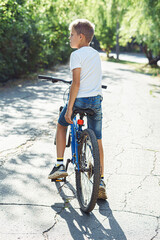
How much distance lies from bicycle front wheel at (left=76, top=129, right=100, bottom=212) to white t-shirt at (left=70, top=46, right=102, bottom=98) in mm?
402

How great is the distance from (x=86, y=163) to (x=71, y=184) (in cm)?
63

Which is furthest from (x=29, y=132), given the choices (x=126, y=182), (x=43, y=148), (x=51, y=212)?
(x=51, y=212)

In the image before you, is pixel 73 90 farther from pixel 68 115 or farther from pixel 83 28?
pixel 83 28

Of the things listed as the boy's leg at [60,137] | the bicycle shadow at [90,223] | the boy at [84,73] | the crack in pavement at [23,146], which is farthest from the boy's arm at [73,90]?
the crack in pavement at [23,146]

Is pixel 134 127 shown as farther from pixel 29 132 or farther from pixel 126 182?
pixel 126 182

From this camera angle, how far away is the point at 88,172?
329 centimetres

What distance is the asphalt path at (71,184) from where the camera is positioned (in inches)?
116

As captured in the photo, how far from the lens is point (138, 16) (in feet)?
43.0

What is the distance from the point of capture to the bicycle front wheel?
301cm

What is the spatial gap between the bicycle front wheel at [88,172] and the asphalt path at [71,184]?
14cm

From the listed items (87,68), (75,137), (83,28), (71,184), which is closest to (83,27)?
(83,28)

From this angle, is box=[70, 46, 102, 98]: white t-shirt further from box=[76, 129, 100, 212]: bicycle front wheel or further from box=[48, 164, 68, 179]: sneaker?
box=[48, 164, 68, 179]: sneaker

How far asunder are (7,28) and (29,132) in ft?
20.5

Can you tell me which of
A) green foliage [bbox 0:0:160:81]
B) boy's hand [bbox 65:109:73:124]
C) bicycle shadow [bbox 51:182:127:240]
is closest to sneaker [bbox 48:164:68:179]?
bicycle shadow [bbox 51:182:127:240]
